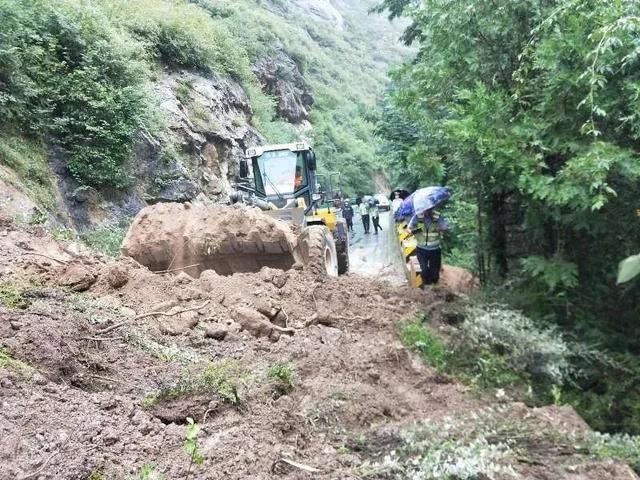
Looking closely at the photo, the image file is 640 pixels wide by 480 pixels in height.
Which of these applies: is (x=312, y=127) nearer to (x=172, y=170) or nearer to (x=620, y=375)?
(x=172, y=170)

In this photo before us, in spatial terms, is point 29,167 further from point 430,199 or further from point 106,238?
point 430,199

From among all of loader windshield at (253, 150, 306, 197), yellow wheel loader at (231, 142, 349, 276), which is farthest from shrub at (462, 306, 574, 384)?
loader windshield at (253, 150, 306, 197)

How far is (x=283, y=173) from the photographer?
12.4 m

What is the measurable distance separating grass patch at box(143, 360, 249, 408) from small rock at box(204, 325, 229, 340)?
1311 millimetres

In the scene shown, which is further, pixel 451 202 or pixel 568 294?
pixel 451 202

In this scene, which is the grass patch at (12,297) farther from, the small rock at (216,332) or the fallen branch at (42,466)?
the fallen branch at (42,466)

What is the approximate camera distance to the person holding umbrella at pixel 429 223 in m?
8.87

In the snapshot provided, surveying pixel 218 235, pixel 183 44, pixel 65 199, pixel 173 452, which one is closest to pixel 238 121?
pixel 183 44

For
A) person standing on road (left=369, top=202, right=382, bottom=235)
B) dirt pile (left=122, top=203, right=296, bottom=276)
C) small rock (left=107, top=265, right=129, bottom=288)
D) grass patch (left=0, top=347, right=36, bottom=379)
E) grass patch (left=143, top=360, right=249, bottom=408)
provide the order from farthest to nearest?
person standing on road (left=369, top=202, right=382, bottom=235) < dirt pile (left=122, top=203, right=296, bottom=276) < small rock (left=107, top=265, right=129, bottom=288) < grass patch (left=143, top=360, right=249, bottom=408) < grass patch (left=0, top=347, right=36, bottom=379)

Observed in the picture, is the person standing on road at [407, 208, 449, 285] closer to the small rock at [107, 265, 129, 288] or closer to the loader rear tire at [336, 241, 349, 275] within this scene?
the loader rear tire at [336, 241, 349, 275]

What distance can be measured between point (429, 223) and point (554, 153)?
154 inches

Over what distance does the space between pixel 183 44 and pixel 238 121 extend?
3812 mm

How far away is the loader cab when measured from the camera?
40.0 feet

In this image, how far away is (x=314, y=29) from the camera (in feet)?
198
